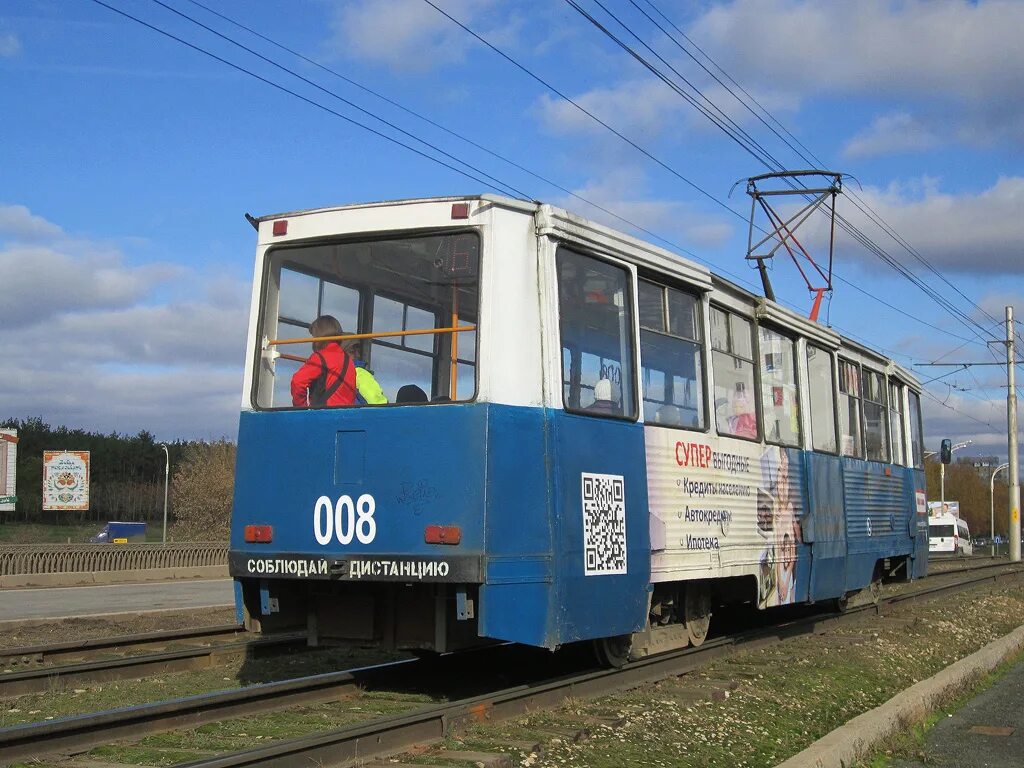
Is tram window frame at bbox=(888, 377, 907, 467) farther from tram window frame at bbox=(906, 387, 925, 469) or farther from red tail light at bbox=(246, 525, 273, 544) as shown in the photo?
red tail light at bbox=(246, 525, 273, 544)

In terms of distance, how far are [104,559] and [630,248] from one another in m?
21.3

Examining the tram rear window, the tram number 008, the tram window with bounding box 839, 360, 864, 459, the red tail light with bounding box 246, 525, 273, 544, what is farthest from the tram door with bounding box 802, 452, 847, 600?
the red tail light with bounding box 246, 525, 273, 544

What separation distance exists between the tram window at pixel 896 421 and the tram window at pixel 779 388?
4.30m

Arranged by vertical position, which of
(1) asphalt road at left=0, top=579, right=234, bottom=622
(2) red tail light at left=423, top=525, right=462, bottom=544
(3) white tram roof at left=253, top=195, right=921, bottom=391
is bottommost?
(1) asphalt road at left=0, top=579, right=234, bottom=622

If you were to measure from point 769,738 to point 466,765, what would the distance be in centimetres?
221

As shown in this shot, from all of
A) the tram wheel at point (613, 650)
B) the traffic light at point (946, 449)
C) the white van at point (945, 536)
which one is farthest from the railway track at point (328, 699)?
the white van at point (945, 536)

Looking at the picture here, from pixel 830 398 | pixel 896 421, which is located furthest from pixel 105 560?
pixel 830 398

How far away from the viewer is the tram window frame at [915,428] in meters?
17.4

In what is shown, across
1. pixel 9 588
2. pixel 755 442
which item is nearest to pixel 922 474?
pixel 755 442

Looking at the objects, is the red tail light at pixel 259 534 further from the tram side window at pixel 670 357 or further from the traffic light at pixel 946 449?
the traffic light at pixel 946 449

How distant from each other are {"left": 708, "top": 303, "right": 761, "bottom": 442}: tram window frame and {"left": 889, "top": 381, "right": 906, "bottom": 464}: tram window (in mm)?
5475

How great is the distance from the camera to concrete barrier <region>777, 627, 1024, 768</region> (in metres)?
6.77

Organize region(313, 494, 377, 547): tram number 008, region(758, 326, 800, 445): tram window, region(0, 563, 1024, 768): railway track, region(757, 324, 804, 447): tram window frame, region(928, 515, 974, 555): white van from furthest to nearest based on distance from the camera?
region(928, 515, 974, 555): white van, region(758, 326, 800, 445): tram window, region(757, 324, 804, 447): tram window frame, region(313, 494, 377, 547): tram number 008, region(0, 563, 1024, 768): railway track

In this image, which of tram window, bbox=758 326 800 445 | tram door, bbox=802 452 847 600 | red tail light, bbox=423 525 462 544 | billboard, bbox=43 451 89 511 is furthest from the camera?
billboard, bbox=43 451 89 511
